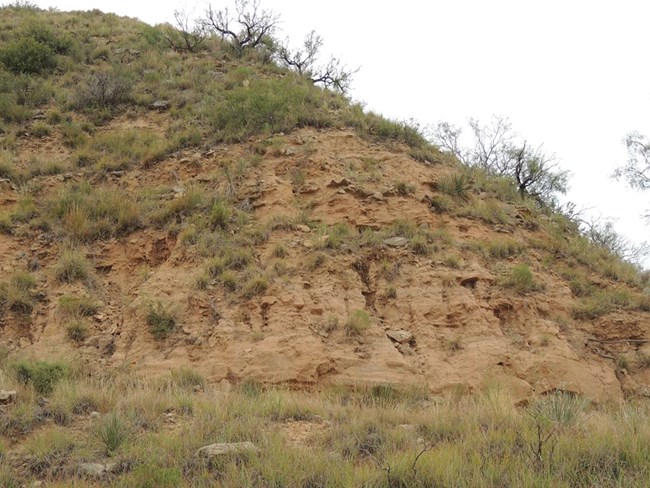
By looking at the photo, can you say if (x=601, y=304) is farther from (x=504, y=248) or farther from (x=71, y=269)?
(x=71, y=269)

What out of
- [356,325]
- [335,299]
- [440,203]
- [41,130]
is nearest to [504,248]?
[440,203]

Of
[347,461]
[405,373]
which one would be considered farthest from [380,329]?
[347,461]

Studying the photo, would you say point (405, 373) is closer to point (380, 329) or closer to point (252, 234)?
point (380, 329)

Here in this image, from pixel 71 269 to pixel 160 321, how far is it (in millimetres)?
1845

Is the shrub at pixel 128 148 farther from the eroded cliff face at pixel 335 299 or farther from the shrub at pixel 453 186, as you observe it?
the shrub at pixel 453 186

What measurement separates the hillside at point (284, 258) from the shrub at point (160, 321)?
23mm

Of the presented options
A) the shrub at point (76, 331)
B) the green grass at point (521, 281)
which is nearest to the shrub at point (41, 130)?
the shrub at point (76, 331)

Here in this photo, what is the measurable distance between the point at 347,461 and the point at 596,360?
4861mm

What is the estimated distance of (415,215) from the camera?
10125mm

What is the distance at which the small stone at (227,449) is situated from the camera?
4.75 meters

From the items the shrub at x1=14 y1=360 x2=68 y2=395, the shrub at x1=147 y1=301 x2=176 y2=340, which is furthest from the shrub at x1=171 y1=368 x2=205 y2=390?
the shrub at x1=14 y1=360 x2=68 y2=395

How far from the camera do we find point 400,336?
7938 millimetres

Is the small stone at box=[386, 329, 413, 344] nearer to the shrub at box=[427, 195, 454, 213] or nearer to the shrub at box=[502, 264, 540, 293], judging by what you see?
the shrub at box=[502, 264, 540, 293]

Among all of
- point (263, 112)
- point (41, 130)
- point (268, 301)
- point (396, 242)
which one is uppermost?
point (263, 112)
